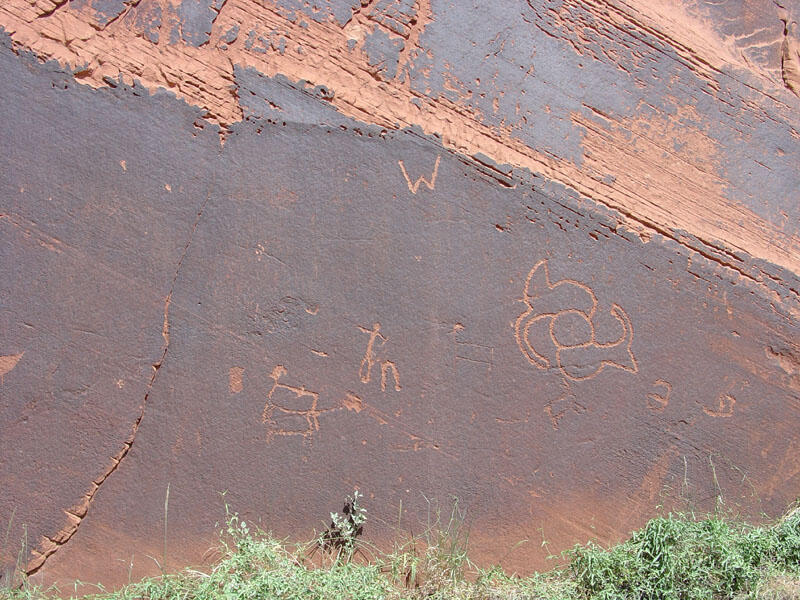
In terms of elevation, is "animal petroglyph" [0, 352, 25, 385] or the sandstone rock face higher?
the sandstone rock face

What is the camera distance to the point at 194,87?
2.39 metres

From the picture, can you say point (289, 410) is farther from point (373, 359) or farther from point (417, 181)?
point (417, 181)

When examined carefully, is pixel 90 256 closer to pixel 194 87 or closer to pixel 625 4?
pixel 194 87

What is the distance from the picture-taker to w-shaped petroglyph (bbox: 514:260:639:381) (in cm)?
256

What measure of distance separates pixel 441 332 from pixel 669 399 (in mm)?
946

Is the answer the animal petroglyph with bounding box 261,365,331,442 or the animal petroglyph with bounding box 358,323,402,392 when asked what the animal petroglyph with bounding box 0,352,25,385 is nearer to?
the animal petroglyph with bounding box 261,365,331,442

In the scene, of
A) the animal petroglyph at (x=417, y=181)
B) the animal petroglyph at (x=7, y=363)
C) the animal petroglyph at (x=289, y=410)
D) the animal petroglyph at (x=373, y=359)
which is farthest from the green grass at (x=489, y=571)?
the animal petroglyph at (x=417, y=181)

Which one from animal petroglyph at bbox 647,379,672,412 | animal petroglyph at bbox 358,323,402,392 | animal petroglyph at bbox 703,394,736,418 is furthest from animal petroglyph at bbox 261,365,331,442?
animal petroglyph at bbox 703,394,736,418

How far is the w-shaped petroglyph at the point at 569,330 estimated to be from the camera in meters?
2.56

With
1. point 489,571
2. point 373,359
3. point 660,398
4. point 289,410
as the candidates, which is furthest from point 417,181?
point 489,571

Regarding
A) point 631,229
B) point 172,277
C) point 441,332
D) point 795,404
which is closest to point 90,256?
point 172,277

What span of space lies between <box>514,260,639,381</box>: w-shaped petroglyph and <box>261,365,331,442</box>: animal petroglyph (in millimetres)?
815

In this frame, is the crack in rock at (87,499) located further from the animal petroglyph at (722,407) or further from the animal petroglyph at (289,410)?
the animal petroglyph at (722,407)

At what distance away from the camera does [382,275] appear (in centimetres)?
248
